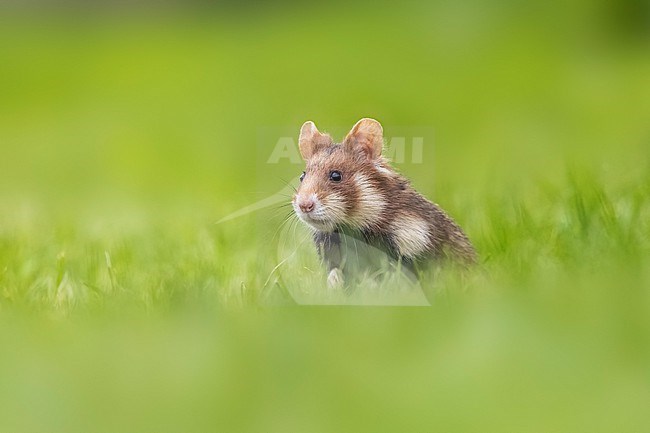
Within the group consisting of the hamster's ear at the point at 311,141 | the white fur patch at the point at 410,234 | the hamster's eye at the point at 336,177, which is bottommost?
the white fur patch at the point at 410,234

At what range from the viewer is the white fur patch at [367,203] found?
→ 5.06 ft

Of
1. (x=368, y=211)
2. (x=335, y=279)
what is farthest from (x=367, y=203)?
(x=335, y=279)

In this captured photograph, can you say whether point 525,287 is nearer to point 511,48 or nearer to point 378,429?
point 378,429

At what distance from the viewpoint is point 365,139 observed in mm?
1556

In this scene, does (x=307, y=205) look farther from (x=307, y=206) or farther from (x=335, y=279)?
Answer: (x=335, y=279)

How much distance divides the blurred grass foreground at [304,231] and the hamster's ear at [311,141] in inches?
1.9

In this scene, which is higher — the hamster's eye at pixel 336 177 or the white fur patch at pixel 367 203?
the hamster's eye at pixel 336 177

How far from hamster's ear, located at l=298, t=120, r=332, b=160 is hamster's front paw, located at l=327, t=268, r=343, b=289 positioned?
167 millimetres

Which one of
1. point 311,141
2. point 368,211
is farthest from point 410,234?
point 311,141

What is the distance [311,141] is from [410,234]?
0.64 feet

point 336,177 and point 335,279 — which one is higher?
point 336,177

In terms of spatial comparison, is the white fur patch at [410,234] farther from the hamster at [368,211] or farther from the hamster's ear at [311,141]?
the hamster's ear at [311,141]

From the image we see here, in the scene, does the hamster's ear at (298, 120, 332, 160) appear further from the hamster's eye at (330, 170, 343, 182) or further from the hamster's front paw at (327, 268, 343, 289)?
the hamster's front paw at (327, 268, 343, 289)

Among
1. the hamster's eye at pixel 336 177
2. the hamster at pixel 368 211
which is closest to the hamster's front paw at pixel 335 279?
the hamster at pixel 368 211
